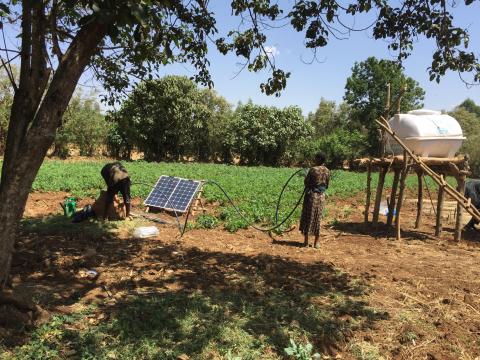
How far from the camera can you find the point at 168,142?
35.9m

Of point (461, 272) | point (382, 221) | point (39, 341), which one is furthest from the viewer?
point (382, 221)

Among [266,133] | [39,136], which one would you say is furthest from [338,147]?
[39,136]

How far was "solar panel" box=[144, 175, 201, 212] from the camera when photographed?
11594 mm

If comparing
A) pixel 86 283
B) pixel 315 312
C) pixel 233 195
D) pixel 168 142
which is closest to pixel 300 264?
pixel 315 312

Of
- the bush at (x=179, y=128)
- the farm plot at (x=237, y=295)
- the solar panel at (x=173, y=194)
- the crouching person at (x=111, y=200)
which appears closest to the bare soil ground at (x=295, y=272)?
the farm plot at (x=237, y=295)

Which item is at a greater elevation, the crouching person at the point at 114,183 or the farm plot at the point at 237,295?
the crouching person at the point at 114,183

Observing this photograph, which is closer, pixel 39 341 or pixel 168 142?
pixel 39 341

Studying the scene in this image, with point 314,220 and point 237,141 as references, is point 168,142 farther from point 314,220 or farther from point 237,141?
point 314,220

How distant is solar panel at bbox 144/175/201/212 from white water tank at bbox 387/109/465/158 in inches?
218

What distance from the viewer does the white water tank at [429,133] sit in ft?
33.0

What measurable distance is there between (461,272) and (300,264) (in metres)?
2.72

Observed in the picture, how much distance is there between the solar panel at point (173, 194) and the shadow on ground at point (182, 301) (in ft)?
11.4

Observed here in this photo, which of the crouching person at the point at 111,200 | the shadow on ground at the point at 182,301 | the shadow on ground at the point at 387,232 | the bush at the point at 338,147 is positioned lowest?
the shadow on ground at the point at 182,301

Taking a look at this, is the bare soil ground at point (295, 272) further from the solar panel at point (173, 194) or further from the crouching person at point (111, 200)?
the solar panel at point (173, 194)
